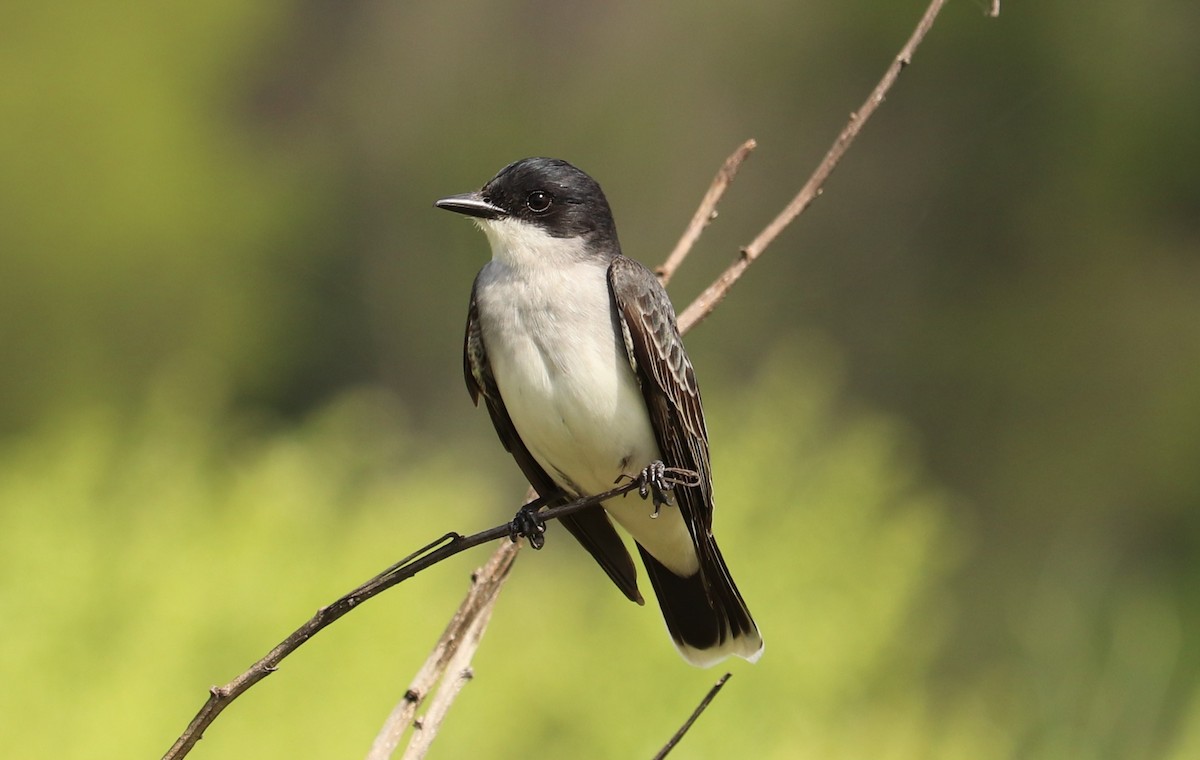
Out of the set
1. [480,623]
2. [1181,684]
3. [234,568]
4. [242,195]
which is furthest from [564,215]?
[242,195]

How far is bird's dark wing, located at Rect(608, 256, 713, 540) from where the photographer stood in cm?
131

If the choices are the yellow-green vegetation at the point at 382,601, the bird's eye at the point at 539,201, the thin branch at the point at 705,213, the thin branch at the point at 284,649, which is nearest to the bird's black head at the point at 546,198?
the bird's eye at the point at 539,201

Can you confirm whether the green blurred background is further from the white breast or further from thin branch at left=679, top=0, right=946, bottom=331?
thin branch at left=679, top=0, right=946, bottom=331

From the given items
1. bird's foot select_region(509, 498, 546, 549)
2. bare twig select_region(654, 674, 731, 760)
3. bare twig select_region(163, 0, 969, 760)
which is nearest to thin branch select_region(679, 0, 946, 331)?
bare twig select_region(163, 0, 969, 760)

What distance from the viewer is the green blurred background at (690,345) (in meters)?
3.17

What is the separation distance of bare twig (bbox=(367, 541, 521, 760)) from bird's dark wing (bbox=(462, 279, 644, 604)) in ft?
0.93

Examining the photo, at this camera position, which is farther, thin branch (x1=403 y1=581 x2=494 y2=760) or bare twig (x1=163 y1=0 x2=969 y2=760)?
thin branch (x1=403 y1=581 x2=494 y2=760)

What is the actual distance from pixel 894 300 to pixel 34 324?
3912 millimetres

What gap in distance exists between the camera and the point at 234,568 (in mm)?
3146

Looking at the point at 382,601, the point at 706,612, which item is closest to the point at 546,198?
the point at 706,612

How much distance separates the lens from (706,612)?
1.46m

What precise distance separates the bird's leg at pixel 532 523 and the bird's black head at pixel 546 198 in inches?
10.9

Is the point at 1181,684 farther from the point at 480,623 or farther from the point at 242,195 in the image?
the point at 242,195

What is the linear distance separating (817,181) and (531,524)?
40 centimetres
